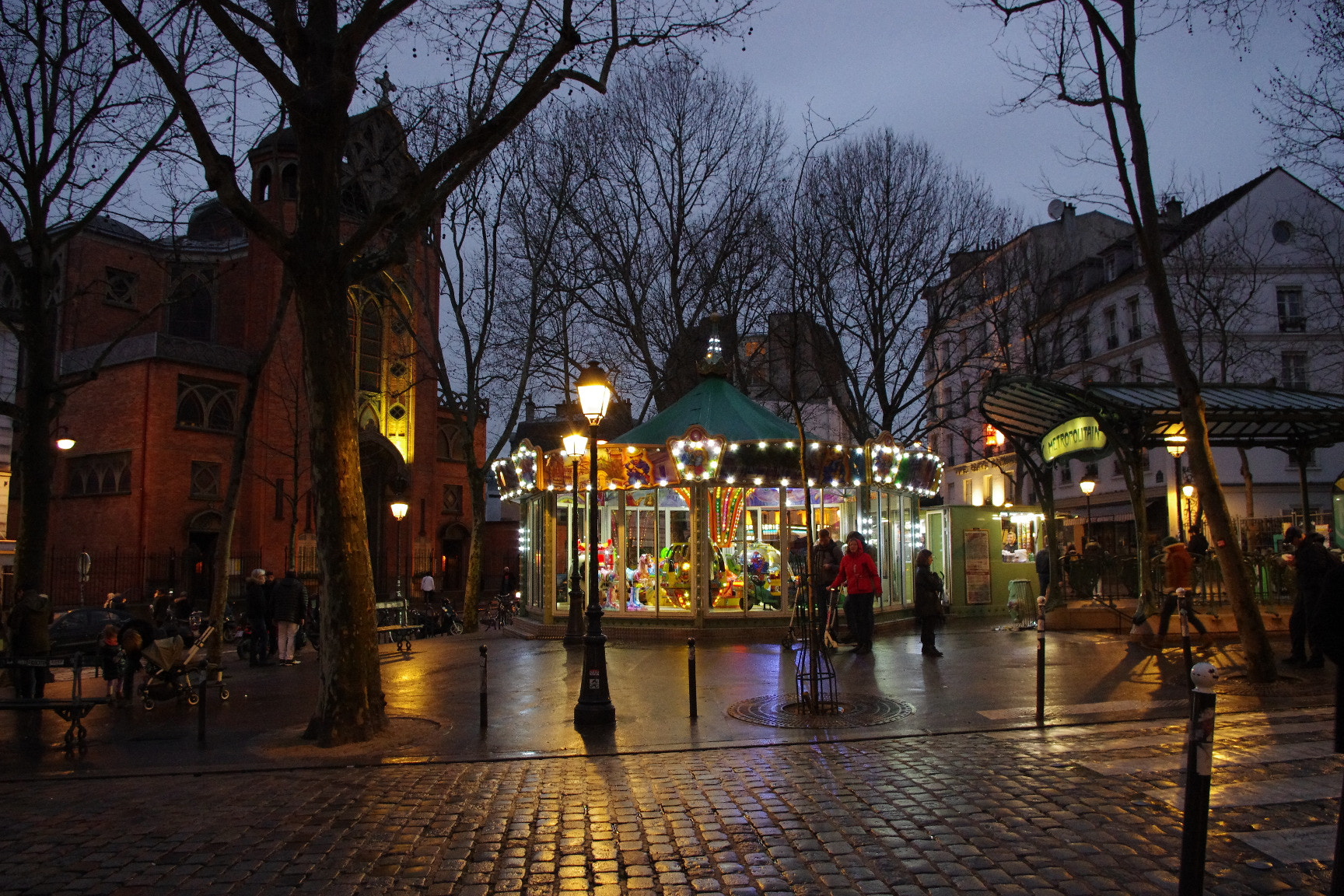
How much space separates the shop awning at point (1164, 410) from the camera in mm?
14641

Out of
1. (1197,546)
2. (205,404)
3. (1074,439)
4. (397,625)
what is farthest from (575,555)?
(205,404)

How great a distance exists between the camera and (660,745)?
862cm

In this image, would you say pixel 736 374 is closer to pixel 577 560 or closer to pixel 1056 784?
pixel 577 560

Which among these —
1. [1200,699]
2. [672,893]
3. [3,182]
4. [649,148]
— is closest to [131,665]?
[3,182]

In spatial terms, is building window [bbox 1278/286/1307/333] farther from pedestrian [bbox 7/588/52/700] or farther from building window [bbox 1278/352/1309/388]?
pedestrian [bbox 7/588/52/700]

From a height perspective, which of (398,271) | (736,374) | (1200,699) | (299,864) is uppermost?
(398,271)

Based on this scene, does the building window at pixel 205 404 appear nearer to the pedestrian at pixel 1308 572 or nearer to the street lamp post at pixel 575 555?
the street lamp post at pixel 575 555

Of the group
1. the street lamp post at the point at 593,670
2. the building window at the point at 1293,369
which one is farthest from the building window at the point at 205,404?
the building window at the point at 1293,369

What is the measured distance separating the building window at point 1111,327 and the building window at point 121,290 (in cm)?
3778

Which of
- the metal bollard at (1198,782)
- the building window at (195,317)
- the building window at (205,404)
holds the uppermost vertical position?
the building window at (195,317)

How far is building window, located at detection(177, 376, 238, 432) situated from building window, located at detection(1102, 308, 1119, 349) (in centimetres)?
3406

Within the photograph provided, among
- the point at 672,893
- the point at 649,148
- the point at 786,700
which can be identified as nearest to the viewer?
the point at 672,893

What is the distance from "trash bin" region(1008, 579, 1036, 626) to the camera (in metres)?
20.0

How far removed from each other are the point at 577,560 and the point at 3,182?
11.3 metres
